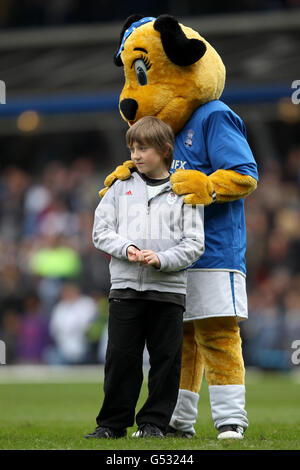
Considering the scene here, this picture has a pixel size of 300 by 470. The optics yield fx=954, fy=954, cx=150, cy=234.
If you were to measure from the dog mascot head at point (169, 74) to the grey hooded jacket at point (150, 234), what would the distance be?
579 mm

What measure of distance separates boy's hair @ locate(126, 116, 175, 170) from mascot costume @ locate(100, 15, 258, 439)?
0.16 metres

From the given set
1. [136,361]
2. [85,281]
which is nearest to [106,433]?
[136,361]

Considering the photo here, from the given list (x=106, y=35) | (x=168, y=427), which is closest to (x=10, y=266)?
(x=106, y=35)

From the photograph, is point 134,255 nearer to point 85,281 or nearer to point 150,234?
point 150,234

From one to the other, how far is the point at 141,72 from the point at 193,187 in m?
0.89

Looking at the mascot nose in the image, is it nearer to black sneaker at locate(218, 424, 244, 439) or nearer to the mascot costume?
the mascot costume

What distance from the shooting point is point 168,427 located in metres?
5.34

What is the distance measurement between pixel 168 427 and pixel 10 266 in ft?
37.7

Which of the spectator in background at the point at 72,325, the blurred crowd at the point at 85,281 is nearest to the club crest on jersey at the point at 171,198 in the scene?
the blurred crowd at the point at 85,281

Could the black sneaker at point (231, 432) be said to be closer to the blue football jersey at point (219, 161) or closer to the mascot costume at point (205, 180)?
the mascot costume at point (205, 180)

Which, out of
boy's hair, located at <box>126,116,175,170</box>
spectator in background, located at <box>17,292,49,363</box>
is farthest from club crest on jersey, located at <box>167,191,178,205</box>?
spectator in background, located at <box>17,292,49,363</box>

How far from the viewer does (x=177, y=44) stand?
5.29 metres
